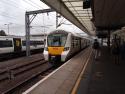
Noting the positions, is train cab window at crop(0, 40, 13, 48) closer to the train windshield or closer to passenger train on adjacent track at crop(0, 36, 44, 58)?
passenger train on adjacent track at crop(0, 36, 44, 58)

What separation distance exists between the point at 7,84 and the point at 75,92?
209 inches

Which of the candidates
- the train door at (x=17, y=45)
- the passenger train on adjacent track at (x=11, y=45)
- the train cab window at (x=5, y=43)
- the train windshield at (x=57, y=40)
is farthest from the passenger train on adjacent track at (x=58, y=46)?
the train door at (x=17, y=45)

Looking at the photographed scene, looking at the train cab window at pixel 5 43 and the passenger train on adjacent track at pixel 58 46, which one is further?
the train cab window at pixel 5 43

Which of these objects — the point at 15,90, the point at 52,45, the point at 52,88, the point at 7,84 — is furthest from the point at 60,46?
the point at 52,88

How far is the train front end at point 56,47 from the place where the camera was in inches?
707

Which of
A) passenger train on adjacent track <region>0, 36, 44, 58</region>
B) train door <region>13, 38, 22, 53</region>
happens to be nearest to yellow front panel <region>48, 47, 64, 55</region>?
passenger train on adjacent track <region>0, 36, 44, 58</region>

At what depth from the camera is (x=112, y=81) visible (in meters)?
10.3

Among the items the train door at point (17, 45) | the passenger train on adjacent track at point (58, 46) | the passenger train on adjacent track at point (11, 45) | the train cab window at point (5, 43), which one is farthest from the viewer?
the train door at point (17, 45)

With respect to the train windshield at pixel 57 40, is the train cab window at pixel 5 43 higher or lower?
lower

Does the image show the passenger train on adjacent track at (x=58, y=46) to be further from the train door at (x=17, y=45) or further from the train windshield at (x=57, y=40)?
the train door at (x=17, y=45)

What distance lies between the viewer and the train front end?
18.0 metres

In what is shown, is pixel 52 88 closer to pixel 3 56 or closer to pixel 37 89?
pixel 37 89

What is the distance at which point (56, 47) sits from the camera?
1808cm

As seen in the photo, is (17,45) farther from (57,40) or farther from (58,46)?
(58,46)
